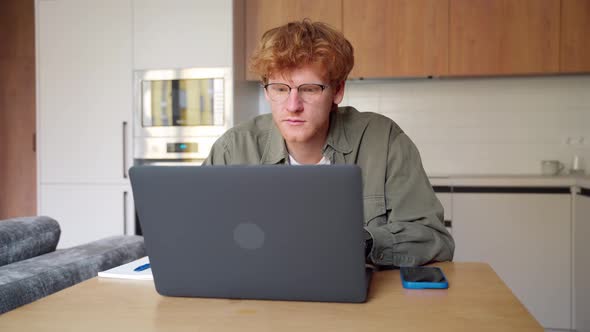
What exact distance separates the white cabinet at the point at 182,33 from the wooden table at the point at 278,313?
257 cm

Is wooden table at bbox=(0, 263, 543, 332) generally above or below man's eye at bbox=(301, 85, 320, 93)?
below

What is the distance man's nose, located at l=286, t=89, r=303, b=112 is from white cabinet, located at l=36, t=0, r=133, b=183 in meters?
2.32

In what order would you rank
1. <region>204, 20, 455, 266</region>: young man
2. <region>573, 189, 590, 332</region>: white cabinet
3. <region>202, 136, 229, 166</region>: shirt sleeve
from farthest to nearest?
1. <region>573, 189, 590, 332</region>: white cabinet
2. <region>202, 136, 229, 166</region>: shirt sleeve
3. <region>204, 20, 455, 266</region>: young man

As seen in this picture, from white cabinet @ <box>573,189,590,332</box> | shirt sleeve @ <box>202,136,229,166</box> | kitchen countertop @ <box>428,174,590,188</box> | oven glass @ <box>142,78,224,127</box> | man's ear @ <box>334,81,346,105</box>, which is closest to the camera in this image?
man's ear @ <box>334,81,346,105</box>

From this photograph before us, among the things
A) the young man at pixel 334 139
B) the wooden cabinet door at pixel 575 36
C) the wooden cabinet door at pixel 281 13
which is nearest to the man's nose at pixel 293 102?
the young man at pixel 334 139

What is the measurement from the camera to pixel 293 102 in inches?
55.7

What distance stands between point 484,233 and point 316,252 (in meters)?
2.51

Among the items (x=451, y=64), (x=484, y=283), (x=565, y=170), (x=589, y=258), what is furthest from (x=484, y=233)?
(x=484, y=283)

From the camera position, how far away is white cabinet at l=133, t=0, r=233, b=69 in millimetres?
3391

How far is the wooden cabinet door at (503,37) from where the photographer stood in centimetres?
331

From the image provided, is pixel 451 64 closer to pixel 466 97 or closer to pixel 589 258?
pixel 466 97

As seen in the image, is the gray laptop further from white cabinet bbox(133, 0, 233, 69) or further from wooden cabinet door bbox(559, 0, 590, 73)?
wooden cabinet door bbox(559, 0, 590, 73)

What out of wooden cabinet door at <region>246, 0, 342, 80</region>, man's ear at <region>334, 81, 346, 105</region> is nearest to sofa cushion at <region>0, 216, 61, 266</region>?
man's ear at <region>334, 81, 346, 105</region>

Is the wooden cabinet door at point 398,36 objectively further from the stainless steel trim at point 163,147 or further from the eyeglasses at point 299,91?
the eyeglasses at point 299,91
